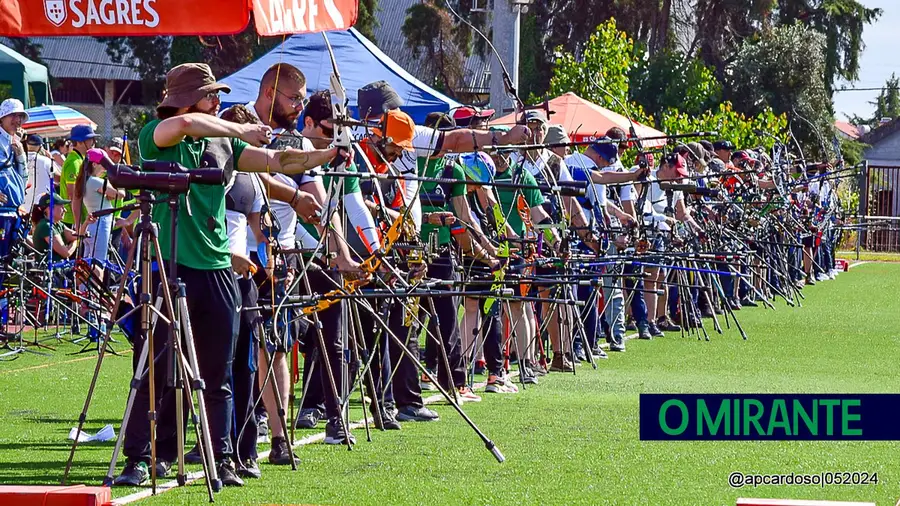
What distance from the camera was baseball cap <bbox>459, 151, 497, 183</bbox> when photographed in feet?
34.3

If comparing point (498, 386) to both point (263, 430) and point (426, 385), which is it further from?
point (263, 430)

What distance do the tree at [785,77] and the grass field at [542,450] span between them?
30.4 m

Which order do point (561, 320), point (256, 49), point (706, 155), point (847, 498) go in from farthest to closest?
point (256, 49), point (706, 155), point (561, 320), point (847, 498)

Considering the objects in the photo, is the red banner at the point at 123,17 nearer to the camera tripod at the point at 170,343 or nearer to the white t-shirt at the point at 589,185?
the camera tripod at the point at 170,343

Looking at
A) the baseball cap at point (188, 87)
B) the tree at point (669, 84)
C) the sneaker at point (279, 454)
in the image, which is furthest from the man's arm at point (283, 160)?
the tree at point (669, 84)

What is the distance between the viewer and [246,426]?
24.0 ft

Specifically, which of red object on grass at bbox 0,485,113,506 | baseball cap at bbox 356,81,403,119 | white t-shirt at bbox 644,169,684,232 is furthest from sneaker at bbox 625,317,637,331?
red object on grass at bbox 0,485,113,506

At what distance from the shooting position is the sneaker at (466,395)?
1048 cm

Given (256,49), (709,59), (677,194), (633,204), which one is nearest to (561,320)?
(633,204)

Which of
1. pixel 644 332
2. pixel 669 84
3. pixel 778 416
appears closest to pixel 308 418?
pixel 778 416

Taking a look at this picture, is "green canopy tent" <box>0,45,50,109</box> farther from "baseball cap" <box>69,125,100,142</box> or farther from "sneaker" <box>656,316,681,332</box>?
"sneaker" <box>656,316,681,332</box>

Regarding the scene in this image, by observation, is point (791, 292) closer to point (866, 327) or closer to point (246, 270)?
point (866, 327)

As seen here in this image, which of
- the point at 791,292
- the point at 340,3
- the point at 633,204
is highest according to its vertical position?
the point at 340,3

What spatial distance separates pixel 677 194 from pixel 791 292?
7071 mm
